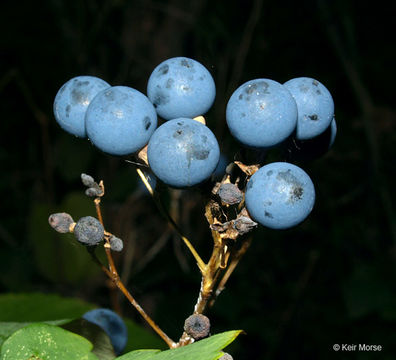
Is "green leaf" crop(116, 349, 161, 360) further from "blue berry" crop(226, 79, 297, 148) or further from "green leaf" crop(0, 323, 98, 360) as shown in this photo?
"blue berry" crop(226, 79, 297, 148)

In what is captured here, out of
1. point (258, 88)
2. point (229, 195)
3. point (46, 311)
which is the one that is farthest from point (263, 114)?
point (46, 311)

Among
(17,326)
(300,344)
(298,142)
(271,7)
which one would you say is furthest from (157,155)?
(271,7)

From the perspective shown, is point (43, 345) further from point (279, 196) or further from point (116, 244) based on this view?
point (279, 196)

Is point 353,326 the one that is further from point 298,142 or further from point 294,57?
point 298,142

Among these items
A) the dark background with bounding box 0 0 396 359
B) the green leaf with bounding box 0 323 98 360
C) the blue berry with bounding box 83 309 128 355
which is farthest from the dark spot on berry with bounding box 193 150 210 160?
the dark background with bounding box 0 0 396 359

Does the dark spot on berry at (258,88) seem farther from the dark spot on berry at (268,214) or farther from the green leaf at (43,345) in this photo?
the green leaf at (43,345)
